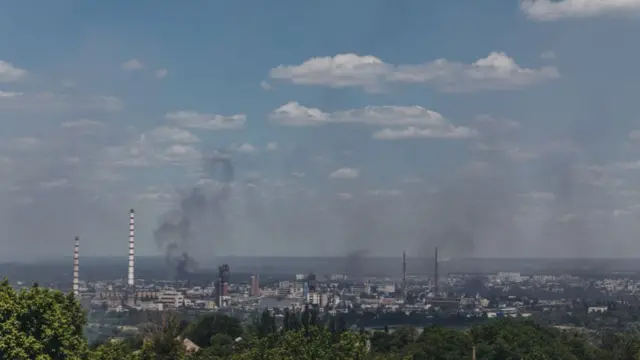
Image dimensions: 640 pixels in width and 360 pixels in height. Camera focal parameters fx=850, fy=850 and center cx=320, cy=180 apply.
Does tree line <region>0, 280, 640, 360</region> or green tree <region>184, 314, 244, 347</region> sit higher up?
tree line <region>0, 280, 640, 360</region>

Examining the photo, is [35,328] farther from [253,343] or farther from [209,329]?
[209,329]

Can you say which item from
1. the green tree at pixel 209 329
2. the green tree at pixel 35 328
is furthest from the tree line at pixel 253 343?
the green tree at pixel 209 329

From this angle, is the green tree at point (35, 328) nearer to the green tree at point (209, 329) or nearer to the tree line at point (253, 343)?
the tree line at point (253, 343)

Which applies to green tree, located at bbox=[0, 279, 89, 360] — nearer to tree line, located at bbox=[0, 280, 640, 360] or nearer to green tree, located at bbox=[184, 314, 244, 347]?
tree line, located at bbox=[0, 280, 640, 360]

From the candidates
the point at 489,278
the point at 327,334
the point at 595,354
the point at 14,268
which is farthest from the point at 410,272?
the point at 327,334

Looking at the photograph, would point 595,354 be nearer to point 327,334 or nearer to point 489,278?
point 327,334

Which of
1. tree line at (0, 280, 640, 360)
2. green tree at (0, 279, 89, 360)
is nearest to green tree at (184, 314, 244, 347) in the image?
tree line at (0, 280, 640, 360)

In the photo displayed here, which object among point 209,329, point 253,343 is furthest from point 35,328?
point 209,329

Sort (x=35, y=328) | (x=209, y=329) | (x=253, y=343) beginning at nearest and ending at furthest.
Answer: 1. (x=35, y=328)
2. (x=253, y=343)
3. (x=209, y=329)
